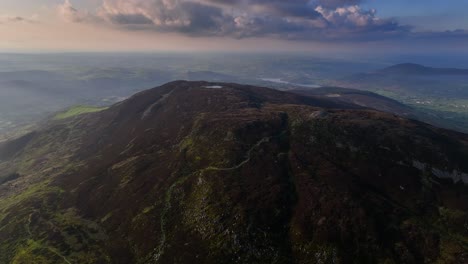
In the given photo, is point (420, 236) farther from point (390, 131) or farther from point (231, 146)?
point (231, 146)

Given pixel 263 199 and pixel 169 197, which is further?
pixel 169 197

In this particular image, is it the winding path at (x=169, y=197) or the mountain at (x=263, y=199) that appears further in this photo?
the winding path at (x=169, y=197)

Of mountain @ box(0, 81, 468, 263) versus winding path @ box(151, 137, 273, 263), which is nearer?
mountain @ box(0, 81, 468, 263)

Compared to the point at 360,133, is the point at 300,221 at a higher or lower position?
lower

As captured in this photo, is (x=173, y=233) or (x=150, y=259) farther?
(x=173, y=233)

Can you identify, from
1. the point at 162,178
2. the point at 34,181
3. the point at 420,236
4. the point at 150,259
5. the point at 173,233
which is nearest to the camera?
the point at 420,236

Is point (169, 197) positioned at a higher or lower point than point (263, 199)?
lower

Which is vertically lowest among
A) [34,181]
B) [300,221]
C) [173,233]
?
[34,181]

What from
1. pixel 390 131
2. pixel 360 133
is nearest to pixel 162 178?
pixel 360 133
